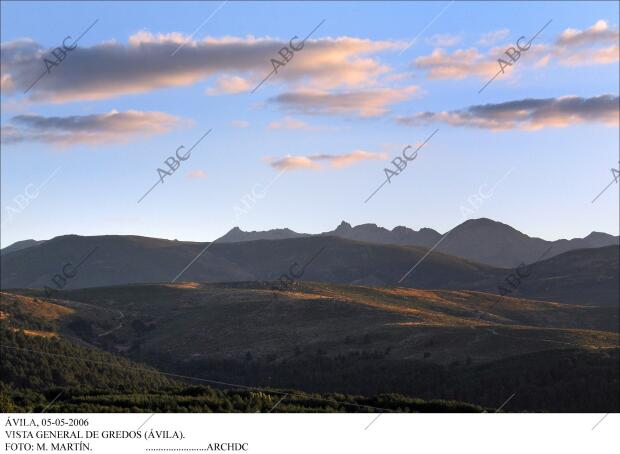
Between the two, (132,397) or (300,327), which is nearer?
(132,397)

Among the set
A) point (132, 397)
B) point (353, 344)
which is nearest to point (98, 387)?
point (132, 397)

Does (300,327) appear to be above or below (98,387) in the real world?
below

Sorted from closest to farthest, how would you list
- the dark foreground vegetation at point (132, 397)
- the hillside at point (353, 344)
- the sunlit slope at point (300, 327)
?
the dark foreground vegetation at point (132, 397), the hillside at point (353, 344), the sunlit slope at point (300, 327)

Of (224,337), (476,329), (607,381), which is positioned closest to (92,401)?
(607,381)

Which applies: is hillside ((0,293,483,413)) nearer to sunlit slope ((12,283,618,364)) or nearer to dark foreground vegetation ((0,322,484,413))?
dark foreground vegetation ((0,322,484,413))

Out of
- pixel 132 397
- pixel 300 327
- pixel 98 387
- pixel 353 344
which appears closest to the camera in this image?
pixel 132 397

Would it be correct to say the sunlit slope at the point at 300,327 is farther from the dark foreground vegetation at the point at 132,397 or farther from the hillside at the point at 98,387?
the dark foreground vegetation at the point at 132,397

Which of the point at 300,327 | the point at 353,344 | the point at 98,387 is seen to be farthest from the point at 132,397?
the point at 300,327

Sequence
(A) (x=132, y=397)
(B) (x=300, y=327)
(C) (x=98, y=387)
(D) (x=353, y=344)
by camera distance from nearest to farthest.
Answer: (A) (x=132, y=397) → (C) (x=98, y=387) → (D) (x=353, y=344) → (B) (x=300, y=327)

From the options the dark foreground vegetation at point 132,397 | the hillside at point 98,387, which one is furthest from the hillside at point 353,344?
the dark foreground vegetation at point 132,397

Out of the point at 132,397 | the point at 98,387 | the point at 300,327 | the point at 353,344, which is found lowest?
the point at 353,344

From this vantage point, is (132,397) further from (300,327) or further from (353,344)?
(300,327)
